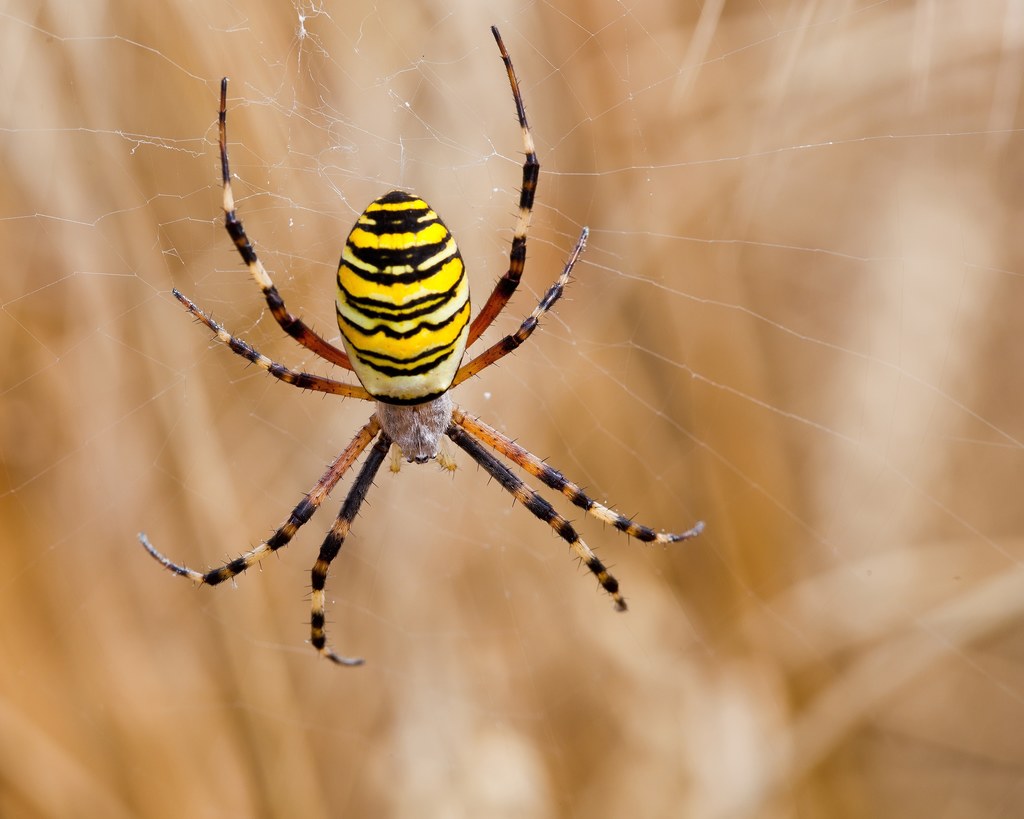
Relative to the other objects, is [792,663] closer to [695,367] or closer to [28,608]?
[695,367]

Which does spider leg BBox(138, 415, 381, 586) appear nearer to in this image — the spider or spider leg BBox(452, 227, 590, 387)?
the spider

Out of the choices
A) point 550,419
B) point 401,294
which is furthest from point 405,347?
point 550,419

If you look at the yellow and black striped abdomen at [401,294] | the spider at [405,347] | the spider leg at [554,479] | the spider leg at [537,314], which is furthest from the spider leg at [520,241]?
the spider leg at [554,479]

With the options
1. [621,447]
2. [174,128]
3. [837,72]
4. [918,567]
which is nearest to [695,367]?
[621,447]

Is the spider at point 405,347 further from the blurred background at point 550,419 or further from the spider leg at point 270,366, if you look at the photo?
the blurred background at point 550,419

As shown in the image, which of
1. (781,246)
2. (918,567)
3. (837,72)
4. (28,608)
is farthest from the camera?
(918,567)

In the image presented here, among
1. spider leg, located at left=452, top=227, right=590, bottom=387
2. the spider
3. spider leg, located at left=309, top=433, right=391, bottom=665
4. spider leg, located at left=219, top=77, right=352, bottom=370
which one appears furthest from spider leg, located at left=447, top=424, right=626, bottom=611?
spider leg, located at left=219, top=77, right=352, bottom=370

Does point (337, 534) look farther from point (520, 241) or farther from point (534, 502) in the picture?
point (520, 241)

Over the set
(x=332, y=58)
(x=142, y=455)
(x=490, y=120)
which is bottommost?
(x=142, y=455)
